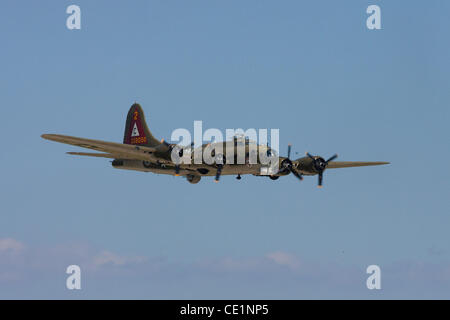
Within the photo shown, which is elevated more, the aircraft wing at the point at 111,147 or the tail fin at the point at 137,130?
the tail fin at the point at 137,130

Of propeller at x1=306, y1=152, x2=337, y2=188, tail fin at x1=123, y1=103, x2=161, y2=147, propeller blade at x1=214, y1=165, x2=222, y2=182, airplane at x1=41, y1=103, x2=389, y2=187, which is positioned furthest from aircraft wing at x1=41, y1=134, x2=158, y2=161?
propeller at x1=306, y1=152, x2=337, y2=188

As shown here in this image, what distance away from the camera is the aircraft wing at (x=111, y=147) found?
188 ft

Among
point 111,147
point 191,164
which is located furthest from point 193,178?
point 111,147

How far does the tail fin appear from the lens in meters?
72.2

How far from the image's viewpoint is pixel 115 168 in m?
67.9

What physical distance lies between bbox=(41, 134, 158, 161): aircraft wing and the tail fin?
356 inches

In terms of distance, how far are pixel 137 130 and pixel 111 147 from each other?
1367 centimetres

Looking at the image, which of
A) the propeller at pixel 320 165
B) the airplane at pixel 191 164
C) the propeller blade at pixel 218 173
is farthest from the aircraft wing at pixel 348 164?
the propeller blade at pixel 218 173

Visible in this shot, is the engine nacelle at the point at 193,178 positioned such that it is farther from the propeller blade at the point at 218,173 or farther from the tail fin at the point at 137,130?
the tail fin at the point at 137,130

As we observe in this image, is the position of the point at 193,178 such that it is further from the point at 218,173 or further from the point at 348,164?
the point at 348,164

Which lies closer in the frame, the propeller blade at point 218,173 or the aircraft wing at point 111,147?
the aircraft wing at point 111,147

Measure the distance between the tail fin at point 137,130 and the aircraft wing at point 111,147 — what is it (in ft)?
29.7
